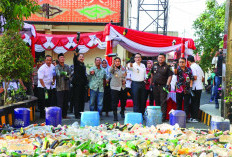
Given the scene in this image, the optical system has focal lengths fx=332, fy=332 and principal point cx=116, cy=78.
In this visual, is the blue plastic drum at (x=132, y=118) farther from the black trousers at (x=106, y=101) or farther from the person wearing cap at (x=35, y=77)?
the person wearing cap at (x=35, y=77)

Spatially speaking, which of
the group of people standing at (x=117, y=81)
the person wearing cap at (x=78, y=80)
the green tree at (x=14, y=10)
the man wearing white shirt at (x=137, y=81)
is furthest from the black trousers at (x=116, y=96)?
the green tree at (x=14, y=10)

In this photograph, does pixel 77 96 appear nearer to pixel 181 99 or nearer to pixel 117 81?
pixel 117 81

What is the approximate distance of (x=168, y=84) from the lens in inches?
347

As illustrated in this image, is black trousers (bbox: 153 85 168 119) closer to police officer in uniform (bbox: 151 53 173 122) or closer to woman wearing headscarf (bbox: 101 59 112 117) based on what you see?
police officer in uniform (bbox: 151 53 173 122)

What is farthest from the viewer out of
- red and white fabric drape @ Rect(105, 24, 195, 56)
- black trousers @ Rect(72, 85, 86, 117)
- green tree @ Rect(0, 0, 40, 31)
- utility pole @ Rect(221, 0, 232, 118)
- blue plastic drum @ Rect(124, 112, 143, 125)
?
red and white fabric drape @ Rect(105, 24, 195, 56)

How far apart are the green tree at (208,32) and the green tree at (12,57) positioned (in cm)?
1244

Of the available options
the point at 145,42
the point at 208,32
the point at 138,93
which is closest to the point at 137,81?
the point at 138,93

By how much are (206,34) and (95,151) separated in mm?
17081

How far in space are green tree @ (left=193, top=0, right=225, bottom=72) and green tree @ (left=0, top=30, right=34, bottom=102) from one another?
12440mm

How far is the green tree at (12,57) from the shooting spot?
780 cm

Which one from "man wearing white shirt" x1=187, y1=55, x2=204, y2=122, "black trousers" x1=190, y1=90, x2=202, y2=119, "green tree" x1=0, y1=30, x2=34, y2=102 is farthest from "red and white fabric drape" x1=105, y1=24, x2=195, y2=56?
"green tree" x1=0, y1=30, x2=34, y2=102

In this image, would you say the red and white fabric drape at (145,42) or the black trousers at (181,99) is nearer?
the black trousers at (181,99)

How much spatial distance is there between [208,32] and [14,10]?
14.4 metres

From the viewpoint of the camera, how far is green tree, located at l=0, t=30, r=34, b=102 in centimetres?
780
